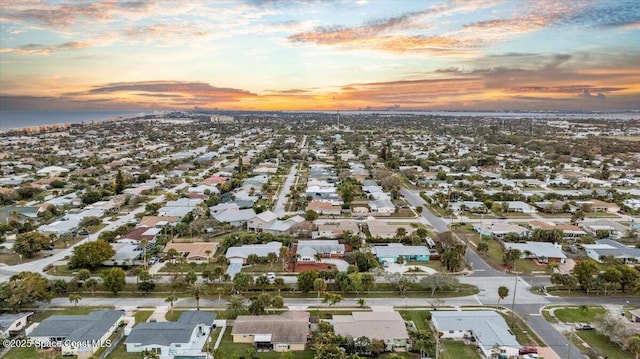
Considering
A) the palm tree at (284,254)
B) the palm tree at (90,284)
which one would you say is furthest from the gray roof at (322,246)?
the palm tree at (90,284)

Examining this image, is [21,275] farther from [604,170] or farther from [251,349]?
[604,170]

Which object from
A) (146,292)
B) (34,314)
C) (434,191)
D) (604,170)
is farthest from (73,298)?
(604,170)

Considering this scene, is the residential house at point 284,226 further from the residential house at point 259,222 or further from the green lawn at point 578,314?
the green lawn at point 578,314

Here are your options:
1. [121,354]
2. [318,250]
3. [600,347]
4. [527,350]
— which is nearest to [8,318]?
[121,354]

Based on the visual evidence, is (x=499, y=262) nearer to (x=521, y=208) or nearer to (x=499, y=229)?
(x=499, y=229)

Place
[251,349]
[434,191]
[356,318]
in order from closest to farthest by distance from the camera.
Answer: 1. [251,349]
2. [356,318]
3. [434,191]

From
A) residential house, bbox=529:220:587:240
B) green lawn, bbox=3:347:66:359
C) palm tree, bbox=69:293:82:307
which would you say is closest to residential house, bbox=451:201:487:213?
residential house, bbox=529:220:587:240
